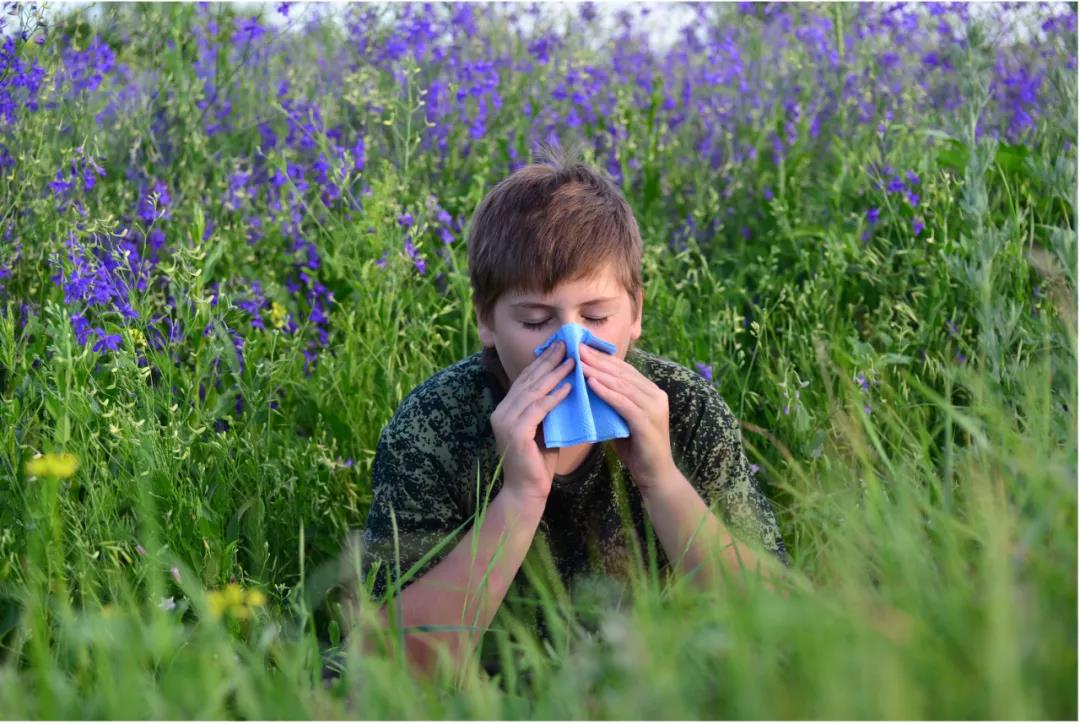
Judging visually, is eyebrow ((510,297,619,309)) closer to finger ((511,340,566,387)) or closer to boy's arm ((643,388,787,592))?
finger ((511,340,566,387))

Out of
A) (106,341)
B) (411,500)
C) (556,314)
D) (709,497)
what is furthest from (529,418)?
A: (106,341)

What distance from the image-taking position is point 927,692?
150 centimetres

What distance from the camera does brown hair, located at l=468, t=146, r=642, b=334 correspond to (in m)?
2.67

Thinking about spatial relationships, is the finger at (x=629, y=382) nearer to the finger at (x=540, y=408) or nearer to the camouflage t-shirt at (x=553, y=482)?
the finger at (x=540, y=408)

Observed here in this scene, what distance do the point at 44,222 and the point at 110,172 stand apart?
0.88 meters

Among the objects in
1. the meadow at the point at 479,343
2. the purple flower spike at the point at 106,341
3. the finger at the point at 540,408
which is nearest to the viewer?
the meadow at the point at 479,343

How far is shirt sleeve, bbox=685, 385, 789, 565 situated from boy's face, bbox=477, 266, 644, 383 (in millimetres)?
296

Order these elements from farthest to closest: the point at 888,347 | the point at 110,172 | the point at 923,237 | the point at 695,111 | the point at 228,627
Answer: the point at 695,111, the point at 110,172, the point at 923,237, the point at 888,347, the point at 228,627

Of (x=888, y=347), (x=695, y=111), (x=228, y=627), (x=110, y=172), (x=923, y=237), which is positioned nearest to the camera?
(x=228, y=627)

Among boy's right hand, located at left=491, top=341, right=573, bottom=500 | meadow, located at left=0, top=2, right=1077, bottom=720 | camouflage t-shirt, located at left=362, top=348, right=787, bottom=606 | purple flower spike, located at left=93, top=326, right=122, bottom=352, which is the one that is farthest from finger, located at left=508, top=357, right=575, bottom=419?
purple flower spike, located at left=93, top=326, right=122, bottom=352

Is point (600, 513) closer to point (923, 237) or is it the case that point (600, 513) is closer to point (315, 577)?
point (315, 577)

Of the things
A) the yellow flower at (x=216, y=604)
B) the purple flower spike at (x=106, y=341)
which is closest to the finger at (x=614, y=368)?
the yellow flower at (x=216, y=604)

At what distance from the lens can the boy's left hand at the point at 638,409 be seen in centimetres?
253

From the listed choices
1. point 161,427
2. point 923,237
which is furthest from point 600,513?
point 923,237
